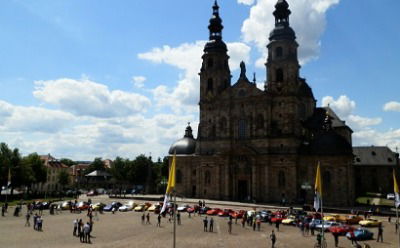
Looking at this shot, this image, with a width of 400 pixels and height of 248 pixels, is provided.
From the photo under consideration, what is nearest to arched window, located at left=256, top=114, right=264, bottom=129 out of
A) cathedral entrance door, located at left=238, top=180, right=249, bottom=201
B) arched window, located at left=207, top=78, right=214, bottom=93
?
cathedral entrance door, located at left=238, top=180, right=249, bottom=201

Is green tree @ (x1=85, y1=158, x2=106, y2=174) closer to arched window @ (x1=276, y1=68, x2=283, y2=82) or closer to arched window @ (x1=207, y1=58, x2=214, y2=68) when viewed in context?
arched window @ (x1=207, y1=58, x2=214, y2=68)

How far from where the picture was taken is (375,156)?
7969cm

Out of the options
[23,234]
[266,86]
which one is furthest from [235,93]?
[23,234]

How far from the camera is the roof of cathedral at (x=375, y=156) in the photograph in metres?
77.5

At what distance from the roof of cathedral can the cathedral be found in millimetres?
11182

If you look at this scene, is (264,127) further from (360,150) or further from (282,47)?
(360,150)

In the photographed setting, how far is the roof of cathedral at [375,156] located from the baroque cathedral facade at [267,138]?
11.3 metres

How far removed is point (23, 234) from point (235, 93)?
4475 cm

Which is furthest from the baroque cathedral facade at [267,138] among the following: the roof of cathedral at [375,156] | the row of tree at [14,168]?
the row of tree at [14,168]

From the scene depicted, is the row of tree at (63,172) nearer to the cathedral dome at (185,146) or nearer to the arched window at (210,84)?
the cathedral dome at (185,146)

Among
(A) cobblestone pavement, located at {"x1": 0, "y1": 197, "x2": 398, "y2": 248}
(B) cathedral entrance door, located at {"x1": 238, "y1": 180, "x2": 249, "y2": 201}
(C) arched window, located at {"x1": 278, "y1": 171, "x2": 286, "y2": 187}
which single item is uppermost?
(C) arched window, located at {"x1": 278, "y1": 171, "x2": 286, "y2": 187}

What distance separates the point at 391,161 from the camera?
253 feet

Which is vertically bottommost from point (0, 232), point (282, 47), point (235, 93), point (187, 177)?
point (0, 232)

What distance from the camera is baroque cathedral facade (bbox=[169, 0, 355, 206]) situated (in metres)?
56.9
